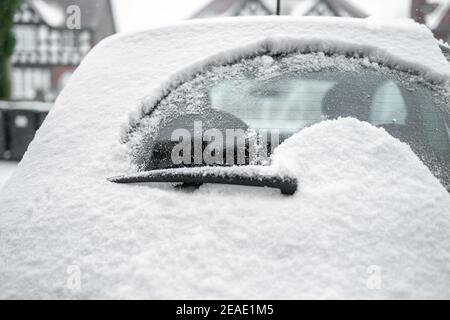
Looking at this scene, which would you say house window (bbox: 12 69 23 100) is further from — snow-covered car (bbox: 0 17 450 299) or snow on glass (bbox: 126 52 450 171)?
snow on glass (bbox: 126 52 450 171)

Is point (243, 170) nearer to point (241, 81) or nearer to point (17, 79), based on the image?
point (241, 81)

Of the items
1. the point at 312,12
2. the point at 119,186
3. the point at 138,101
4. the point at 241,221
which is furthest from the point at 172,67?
the point at 312,12

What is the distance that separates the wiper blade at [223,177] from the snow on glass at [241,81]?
10 centimetres

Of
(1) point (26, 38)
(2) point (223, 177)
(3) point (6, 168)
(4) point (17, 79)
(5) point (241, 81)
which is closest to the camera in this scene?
(2) point (223, 177)

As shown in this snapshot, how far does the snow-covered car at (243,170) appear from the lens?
36.6 inches

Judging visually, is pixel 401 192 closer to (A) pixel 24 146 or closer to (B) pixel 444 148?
(B) pixel 444 148

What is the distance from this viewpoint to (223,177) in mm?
1099

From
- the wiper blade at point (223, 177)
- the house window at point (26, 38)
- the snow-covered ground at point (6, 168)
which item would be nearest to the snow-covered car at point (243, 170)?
the wiper blade at point (223, 177)

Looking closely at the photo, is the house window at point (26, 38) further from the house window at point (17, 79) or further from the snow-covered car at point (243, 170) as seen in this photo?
the snow-covered car at point (243, 170)

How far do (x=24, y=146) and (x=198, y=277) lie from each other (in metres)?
11.4

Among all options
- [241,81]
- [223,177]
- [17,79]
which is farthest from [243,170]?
[17,79]

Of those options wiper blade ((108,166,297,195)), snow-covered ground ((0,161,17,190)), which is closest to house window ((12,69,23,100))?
snow-covered ground ((0,161,17,190))

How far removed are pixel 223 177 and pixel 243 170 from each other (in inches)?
1.9

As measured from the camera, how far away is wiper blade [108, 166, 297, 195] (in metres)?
1.07
